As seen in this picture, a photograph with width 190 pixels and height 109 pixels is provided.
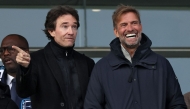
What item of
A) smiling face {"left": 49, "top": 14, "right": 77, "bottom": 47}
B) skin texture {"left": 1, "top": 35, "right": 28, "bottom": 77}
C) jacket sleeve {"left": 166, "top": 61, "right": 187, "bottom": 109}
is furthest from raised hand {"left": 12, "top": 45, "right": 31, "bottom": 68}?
skin texture {"left": 1, "top": 35, "right": 28, "bottom": 77}

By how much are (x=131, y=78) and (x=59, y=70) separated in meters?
0.57

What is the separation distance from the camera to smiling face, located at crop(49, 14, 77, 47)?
4.71 meters

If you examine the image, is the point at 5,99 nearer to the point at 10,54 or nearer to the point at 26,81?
the point at 26,81

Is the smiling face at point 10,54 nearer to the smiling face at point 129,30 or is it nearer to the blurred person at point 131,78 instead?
the blurred person at point 131,78

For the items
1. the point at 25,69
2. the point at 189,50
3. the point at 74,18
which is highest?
the point at 74,18

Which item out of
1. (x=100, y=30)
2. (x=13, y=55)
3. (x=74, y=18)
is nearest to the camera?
(x=74, y=18)

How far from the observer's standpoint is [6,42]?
5879mm

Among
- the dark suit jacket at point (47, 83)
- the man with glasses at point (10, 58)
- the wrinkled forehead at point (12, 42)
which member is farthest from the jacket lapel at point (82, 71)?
the wrinkled forehead at point (12, 42)

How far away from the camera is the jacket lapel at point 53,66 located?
4.68 metres

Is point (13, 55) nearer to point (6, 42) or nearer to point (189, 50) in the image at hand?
point (6, 42)

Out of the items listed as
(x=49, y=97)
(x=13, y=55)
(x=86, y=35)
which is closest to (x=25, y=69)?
(x=49, y=97)

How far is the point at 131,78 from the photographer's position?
452cm

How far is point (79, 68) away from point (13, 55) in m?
1.07

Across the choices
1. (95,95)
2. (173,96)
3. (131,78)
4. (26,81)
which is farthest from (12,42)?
(173,96)
